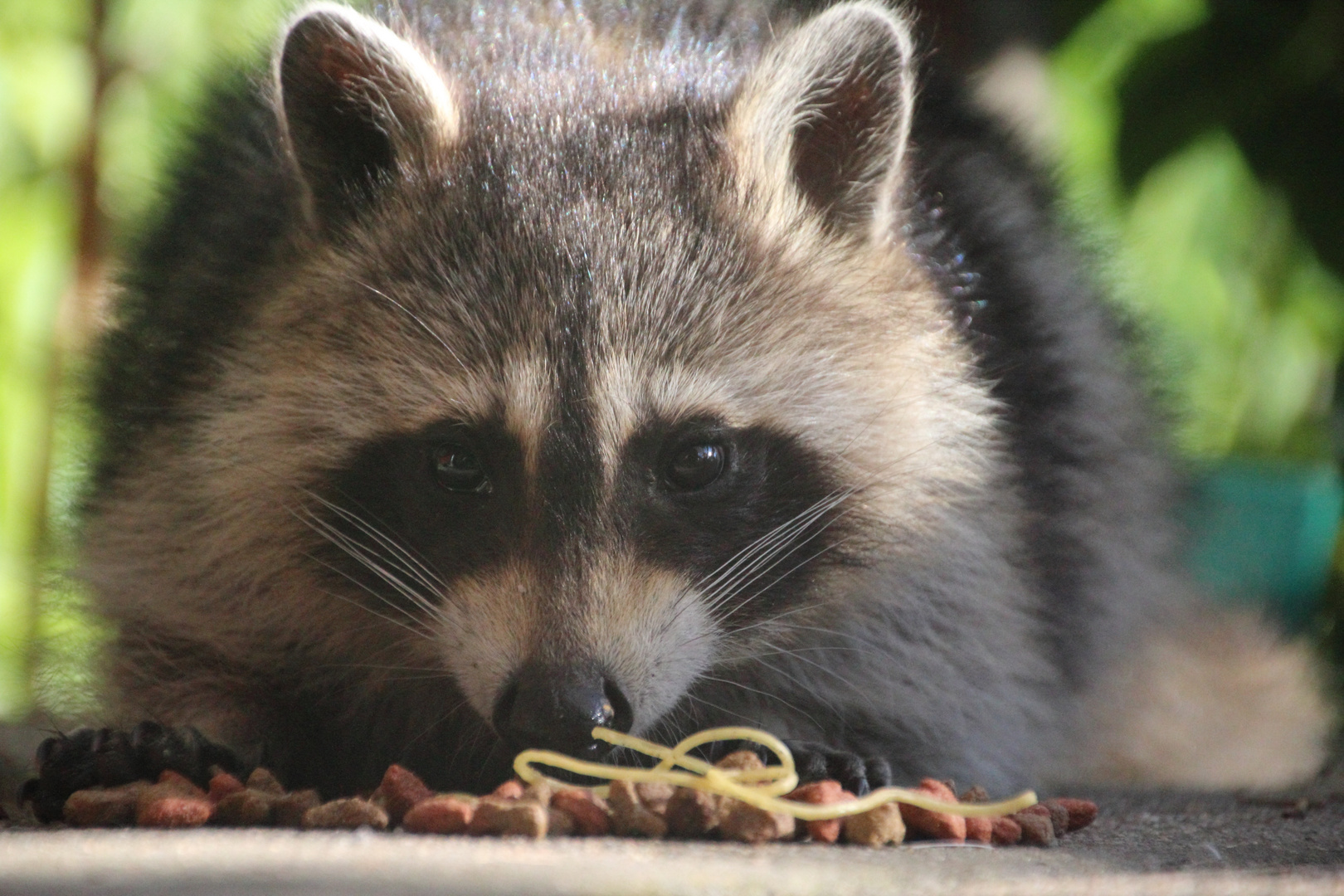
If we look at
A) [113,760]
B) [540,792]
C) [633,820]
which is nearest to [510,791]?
[540,792]

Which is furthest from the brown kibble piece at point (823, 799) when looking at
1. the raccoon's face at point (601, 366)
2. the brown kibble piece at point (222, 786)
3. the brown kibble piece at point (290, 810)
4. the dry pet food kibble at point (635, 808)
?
the brown kibble piece at point (222, 786)

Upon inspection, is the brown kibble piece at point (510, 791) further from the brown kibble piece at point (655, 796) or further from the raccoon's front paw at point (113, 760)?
the raccoon's front paw at point (113, 760)

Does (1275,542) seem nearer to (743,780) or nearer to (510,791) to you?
(743,780)

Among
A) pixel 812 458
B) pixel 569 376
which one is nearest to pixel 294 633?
pixel 569 376

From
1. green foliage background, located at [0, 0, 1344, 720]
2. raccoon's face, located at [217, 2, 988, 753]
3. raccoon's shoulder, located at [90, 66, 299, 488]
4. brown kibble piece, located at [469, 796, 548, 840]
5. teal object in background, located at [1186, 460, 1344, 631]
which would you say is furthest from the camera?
teal object in background, located at [1186, 460, 1344, 631]

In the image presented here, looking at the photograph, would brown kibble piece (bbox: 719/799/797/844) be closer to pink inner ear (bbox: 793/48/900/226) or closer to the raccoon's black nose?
the raccoon's black nose

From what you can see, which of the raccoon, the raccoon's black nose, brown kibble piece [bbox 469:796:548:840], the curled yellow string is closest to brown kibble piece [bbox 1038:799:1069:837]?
the curled yellow string

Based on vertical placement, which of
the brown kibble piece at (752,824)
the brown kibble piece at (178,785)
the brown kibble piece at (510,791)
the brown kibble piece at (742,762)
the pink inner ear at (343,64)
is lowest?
the brown kibble piece at (752,824)

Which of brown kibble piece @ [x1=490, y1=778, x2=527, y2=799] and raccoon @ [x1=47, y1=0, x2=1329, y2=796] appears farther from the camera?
raccoon @ [x1=47, y1=0, x2=1329, y2=796]
